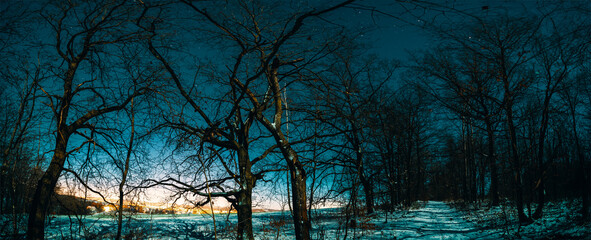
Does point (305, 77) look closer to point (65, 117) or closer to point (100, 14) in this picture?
point (100, 14)

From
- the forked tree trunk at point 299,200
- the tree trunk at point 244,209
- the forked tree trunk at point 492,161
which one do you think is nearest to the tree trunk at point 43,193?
the tree trunk at point 244,209

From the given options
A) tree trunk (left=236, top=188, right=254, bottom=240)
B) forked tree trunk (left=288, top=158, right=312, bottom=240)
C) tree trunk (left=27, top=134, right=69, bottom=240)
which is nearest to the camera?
forked tree trunk (left=288, top=158, right=312, bottom=240)

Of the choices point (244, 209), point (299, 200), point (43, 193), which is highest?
point (43, 193)

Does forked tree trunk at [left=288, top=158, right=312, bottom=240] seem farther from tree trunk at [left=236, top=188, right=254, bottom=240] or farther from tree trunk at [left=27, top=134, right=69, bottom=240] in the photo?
tree trunk at [left=27, top=134, right=69, bottom=240]

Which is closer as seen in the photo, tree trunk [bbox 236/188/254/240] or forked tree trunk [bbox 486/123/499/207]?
tree trunk [bbox 236/188/254/240]

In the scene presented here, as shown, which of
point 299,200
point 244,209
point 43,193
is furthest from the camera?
point 244,209

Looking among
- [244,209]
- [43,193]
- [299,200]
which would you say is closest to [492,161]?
[299,200]

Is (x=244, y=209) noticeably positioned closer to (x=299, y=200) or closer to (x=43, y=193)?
(x=299, y=200)

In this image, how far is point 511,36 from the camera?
802cm

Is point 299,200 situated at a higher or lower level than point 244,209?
higher

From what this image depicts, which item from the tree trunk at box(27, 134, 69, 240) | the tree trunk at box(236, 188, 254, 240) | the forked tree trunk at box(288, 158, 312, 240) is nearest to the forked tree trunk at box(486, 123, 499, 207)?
the forked tree trunk at box(288, 158, 312, 240)

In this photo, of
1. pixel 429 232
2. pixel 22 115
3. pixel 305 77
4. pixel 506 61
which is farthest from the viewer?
pixel 429 232

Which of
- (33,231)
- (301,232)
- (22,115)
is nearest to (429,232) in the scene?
(301,232)

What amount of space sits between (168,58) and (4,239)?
557 cm
